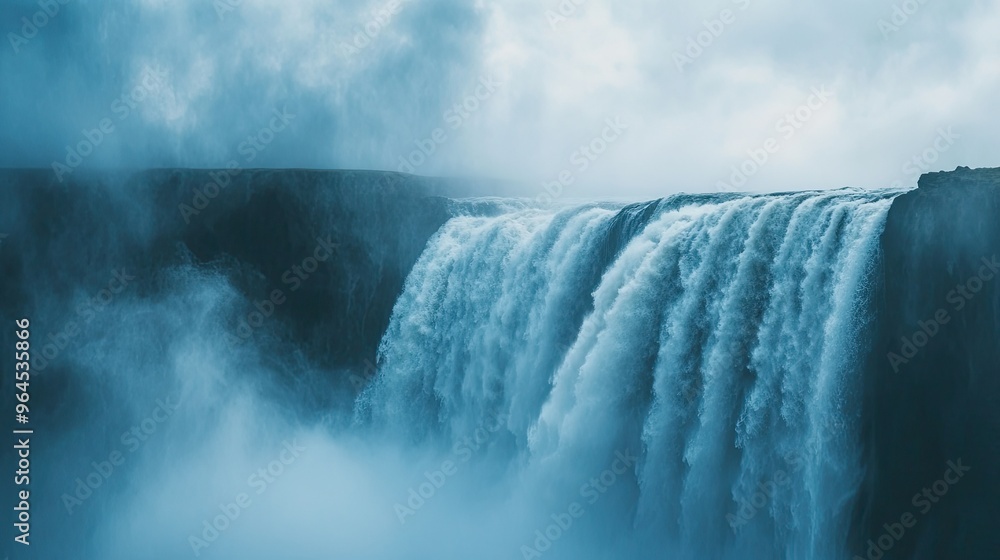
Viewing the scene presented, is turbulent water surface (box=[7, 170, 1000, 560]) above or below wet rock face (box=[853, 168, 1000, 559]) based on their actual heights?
above

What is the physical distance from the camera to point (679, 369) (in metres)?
14.5

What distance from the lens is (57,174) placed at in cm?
2662

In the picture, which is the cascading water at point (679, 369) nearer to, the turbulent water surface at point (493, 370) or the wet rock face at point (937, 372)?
the turbulent water surface at point (493, 370)

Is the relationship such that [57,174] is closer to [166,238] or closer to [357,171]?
[166,238]

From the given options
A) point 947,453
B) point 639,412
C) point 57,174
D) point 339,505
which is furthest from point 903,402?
point 57,174

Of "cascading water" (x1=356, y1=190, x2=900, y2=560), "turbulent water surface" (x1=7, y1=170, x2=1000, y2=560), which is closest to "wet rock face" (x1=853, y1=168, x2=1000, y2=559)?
"turbulent water surface" (x1=7, y1=170, x2=1000, y2=560)

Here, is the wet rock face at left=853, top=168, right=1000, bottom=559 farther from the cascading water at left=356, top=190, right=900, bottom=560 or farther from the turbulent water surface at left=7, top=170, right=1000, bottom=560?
the cascading water at left=356, top=190, right=900, bottom=560

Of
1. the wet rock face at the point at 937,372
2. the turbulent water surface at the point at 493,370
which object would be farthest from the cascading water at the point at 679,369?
the wet rock face at the point at 937,372

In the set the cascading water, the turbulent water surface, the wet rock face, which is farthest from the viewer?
the cascading water

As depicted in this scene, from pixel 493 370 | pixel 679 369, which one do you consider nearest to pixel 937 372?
pixel 679 369

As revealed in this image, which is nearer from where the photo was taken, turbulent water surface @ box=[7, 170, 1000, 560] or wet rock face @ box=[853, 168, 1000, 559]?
wet rock face @ box=[853, 168, 1000, 559]

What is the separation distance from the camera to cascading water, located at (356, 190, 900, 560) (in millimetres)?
12211

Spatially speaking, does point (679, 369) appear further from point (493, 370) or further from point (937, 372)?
point (493, 370)

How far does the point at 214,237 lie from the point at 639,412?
1584 cm
